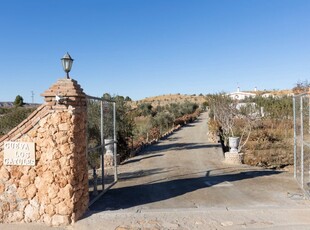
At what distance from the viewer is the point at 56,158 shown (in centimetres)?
712

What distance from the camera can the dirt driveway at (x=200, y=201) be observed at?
23.4 ft

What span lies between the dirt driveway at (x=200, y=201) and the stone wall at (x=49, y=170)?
65 centimetres

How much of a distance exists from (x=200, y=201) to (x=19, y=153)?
15.5 feet

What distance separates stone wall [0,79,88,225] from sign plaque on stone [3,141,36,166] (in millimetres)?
87

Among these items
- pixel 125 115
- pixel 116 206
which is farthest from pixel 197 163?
pixel 116 206

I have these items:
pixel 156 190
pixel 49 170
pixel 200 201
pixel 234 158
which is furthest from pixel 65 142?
pixel 234 158

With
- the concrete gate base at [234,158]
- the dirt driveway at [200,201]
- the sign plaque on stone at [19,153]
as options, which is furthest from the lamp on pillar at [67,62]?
the concrete gate base at [234,158]

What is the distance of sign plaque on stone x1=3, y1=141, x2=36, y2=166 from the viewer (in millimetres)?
7195

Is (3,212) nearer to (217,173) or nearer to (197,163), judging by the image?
(217,173)

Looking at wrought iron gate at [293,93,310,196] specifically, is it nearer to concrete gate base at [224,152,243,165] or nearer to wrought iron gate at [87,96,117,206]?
concrete gate base at [224,152,243,165]

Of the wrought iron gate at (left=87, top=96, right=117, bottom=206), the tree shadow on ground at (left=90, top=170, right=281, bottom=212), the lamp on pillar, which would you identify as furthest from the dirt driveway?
the lamp on pillar

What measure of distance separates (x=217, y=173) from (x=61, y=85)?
7.81 meters

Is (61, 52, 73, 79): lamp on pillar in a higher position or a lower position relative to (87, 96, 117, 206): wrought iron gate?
higher

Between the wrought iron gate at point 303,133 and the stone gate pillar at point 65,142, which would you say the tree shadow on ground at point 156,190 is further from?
the wrought iron gate at point 303,133
